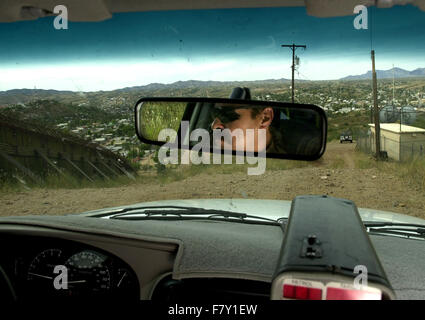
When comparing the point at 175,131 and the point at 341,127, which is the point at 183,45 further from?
the point at 175,131

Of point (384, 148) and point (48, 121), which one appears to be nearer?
point (384, 148)

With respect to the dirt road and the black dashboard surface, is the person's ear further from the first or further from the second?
the dirt road

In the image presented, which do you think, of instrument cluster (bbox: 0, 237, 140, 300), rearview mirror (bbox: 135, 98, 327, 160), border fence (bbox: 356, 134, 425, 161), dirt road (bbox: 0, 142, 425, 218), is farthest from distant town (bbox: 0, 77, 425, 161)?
instrument cluster (bbox: 0, 237, 140, 300)

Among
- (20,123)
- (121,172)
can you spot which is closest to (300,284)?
(121,172)

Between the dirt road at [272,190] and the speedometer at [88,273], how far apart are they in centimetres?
302

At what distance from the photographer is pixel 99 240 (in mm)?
1722

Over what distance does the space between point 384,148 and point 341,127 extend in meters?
0.50

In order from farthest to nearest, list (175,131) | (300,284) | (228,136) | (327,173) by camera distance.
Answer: (327,173)
(175,131)
(228,136)
(300,284)

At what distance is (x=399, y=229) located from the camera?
2.16 meters

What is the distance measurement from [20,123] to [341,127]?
341cm

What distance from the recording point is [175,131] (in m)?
2.13

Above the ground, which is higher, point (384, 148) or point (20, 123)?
point (20, 123)
